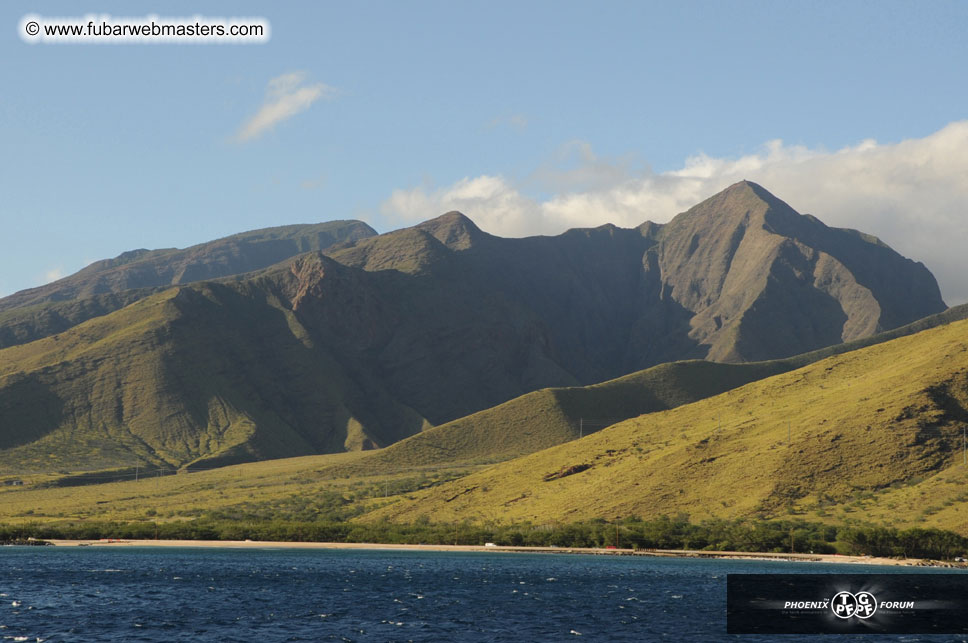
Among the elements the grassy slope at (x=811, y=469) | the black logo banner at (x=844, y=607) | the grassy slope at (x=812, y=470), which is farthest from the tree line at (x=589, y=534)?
the black logo banner at (x=844, y=607)

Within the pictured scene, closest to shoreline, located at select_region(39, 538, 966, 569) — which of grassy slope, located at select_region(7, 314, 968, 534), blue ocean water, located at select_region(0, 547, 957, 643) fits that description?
blue ocean water, located at select_region(0, 547, 957, 643)

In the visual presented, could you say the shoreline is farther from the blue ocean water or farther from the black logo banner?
the black logo banner

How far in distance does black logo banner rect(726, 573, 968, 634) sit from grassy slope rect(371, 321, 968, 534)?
53.1 m

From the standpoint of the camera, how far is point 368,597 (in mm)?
98250

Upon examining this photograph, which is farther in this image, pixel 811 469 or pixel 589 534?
pixel 811 469

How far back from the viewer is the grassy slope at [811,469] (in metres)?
154

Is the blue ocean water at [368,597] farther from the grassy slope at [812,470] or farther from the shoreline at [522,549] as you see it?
the grassy slope at [812,470]

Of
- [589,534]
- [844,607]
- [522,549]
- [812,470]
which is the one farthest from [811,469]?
[844,607]

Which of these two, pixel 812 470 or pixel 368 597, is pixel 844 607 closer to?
pixel 368 597

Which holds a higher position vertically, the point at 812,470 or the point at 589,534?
the point at 812,470

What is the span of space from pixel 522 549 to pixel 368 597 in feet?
193

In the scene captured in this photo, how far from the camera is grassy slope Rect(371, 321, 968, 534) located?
154 m

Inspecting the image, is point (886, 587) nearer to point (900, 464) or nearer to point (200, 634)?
point (200, 634)

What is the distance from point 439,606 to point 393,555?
64.3 meters
